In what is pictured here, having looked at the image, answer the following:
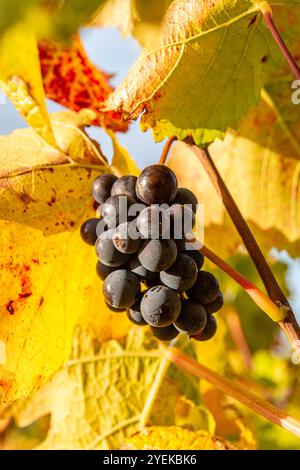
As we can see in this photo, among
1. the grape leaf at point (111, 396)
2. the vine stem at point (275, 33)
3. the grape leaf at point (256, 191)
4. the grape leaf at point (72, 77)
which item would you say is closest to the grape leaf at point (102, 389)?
the grape leaf at point (111, 396)

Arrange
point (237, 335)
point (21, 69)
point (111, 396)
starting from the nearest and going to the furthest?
1. point (21, 69)
2. point (111, 396)
3. point (237, 335)

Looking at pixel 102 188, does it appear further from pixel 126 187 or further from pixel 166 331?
pixel 166 331

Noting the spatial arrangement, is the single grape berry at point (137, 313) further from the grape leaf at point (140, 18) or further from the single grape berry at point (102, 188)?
the grape leaf at point (140, 18)

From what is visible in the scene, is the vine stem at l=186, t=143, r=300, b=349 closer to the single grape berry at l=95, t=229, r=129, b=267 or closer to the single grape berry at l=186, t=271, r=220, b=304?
the single grape berry at l=186, t=271, r=220, b=304

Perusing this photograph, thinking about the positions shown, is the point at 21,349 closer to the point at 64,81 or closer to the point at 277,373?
the point at 64,81

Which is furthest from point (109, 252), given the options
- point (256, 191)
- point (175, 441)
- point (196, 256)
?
point (256, 191)

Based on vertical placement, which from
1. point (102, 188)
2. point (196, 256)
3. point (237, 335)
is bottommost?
point (196, 256)
